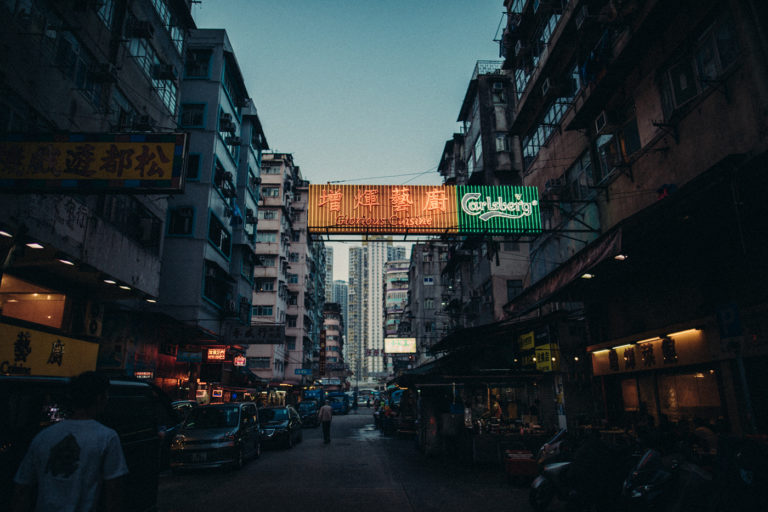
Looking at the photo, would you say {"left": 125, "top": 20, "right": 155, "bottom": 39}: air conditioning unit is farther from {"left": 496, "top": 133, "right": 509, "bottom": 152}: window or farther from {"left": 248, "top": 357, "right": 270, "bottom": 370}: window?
{"left": 248, "top": 357, "right": 270, "bottom": 370}: window

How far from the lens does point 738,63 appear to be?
8648mm

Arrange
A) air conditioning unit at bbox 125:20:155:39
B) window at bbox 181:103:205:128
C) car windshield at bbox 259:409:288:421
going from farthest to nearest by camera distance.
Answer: window at bbox 181:103:205:128 < car windshield at bbox 259:409:288:421 < air conditioning unit at bbox 125:20:155:39

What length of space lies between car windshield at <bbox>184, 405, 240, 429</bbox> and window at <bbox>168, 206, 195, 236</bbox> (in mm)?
14458

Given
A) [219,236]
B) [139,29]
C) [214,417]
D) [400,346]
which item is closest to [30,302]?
[214,417]

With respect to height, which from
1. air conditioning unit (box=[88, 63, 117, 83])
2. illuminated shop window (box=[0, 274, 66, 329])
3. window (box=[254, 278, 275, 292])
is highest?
window (box=[254, 278, 275, 292])

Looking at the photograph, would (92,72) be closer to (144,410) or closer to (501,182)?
(144,410)

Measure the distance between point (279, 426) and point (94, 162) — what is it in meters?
12.9

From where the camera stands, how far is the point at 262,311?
53.7m

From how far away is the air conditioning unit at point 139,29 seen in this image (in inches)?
682

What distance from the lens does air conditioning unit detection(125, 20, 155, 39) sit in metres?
17.3

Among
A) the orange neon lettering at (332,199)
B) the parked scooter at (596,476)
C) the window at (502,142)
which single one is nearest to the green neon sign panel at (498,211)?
the orange neon lettering at (332,199)

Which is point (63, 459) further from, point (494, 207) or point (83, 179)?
point (494, 207)

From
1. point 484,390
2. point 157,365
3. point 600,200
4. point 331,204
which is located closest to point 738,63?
point 600,200

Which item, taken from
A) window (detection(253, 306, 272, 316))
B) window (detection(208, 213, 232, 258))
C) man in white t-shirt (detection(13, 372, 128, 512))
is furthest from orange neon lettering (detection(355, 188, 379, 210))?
window (detection(253, 306, 272, 316))
